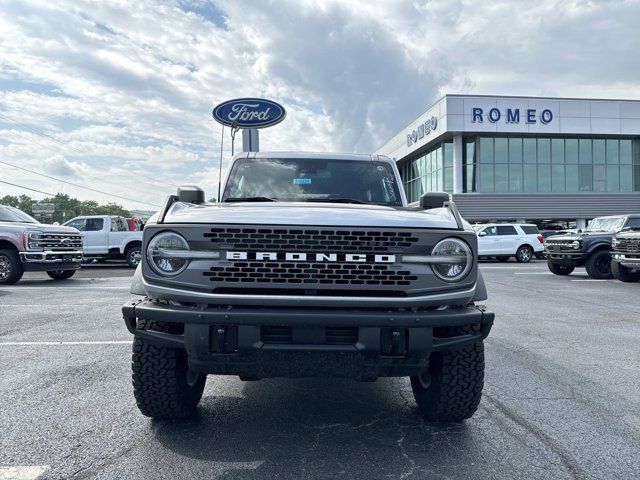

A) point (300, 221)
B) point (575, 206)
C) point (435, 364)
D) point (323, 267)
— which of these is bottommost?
point (435, 364)

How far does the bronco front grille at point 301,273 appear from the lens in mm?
2756

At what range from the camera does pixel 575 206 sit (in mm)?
32438

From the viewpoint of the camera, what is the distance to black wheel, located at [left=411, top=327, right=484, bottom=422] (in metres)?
3.12

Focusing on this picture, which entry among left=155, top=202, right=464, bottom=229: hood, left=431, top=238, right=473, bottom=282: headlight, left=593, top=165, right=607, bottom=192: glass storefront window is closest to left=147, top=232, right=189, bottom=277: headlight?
left=155, top=202, right=464, bottom=229: hood

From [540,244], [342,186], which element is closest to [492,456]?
[342,186]

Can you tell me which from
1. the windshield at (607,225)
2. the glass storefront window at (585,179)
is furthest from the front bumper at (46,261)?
the glass storefront window at (585,179)

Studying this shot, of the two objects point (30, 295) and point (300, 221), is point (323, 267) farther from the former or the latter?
point (30, 295)

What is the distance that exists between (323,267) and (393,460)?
1.15m

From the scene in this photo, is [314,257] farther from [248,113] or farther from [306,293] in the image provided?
[248,113]

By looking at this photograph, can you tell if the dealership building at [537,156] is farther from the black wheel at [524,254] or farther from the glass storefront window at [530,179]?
the black wheel at [524,254]

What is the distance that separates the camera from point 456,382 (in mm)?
3143

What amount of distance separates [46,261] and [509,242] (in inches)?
696

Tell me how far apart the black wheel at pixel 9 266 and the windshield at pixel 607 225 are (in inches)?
593

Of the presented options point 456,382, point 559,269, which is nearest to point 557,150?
point 559,269
